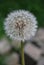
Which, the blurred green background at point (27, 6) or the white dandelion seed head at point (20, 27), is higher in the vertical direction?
the blurred green background at point (27, 6)

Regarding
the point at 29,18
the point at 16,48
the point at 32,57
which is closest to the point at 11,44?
the point at 16,48

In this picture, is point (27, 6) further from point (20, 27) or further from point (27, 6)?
point (20, 27)

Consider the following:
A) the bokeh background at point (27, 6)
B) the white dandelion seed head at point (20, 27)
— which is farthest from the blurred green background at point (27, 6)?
the white dandelion seed head at point (20, 27)

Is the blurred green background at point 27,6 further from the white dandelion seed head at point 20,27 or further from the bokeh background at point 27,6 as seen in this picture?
the white dandelion seed head at point 20,27

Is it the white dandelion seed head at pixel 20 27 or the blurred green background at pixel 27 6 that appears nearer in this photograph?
the white dandelion seed head at pixel 20 27

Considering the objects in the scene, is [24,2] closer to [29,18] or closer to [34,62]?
[34,62]

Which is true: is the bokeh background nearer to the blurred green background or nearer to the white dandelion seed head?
the blurred green background

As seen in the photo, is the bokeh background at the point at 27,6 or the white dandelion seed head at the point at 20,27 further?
the bokeh background at the point at 27,6

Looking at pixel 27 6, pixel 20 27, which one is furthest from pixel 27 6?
pixel 20 27
